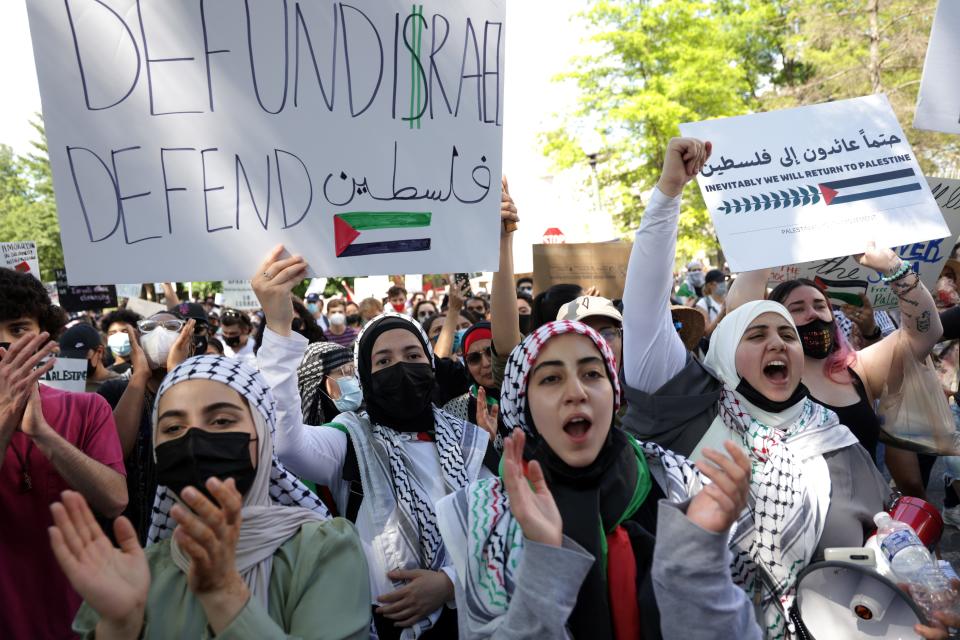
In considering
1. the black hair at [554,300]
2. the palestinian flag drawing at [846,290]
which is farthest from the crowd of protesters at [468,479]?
the palestinian flag drawing at [846,290]

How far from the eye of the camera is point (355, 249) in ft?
8.20

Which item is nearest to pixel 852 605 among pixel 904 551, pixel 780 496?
pixel 904 551

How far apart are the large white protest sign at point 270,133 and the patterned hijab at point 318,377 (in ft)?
4.56

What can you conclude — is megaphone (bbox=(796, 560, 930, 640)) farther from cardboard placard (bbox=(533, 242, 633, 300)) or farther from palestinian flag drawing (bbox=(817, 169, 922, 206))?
cardboard placard (bbox=(533, 242, 633, 300))

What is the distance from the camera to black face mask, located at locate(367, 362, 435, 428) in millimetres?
2844

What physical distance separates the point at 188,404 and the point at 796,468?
6.07 ft

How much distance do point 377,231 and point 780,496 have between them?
1.52 metres

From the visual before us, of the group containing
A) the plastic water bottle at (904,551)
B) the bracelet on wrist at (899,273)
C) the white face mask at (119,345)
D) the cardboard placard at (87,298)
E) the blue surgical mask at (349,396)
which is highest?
the bracelet on wrist at (899,273)

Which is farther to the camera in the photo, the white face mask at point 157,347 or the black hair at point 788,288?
the white face mask at point 157,347

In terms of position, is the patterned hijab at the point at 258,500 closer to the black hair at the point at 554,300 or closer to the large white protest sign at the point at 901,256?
the black hair at the point at 554,300

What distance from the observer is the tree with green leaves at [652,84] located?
20984mm

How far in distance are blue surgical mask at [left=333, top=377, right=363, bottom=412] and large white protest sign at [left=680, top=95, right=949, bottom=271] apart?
172 cm

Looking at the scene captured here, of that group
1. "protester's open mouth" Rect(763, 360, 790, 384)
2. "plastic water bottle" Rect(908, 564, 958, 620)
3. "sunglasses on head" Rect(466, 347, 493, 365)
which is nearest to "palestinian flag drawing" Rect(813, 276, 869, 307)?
"sunglasses on head" Rect(466, 347, 493, 365)

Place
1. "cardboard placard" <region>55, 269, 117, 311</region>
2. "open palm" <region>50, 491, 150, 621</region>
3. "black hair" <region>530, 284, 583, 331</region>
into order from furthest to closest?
"cardboard placard" <region>55, 269, 117, 311</region>
"black hair" <region>530, 284, 583, 331</region>
"open palm" <region>50, 491, 150, 621</region>
